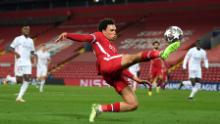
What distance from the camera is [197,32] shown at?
45.5 metres

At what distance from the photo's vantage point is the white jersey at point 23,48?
64.3ft

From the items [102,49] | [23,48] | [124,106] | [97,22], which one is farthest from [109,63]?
[97,22]

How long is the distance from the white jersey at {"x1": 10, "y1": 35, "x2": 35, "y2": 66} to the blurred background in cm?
2012

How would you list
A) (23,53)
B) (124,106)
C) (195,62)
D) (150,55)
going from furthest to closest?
1. (195,62)
2. (23,53)
3. (124,106)
4. (150,55)

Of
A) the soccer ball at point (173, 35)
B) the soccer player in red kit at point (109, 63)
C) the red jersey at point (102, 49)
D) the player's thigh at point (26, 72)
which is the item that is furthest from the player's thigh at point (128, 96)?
the player's thigh at point (26, 72)

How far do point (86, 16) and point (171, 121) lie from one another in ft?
145

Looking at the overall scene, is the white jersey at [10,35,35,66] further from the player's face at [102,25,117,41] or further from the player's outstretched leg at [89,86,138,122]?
the player's outstretched leg at [89,86,138,122]

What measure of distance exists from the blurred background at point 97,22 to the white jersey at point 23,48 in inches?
792

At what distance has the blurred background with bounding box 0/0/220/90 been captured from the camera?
143 feet

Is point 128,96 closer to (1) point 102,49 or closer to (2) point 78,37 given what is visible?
(1) point 102,49

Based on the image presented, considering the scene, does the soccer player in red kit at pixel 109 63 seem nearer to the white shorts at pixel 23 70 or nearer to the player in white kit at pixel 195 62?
the white shorts at pixel 23 70

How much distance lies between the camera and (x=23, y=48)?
1977 cm

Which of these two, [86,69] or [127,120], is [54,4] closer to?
[86,69]

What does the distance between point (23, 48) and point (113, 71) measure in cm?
922
